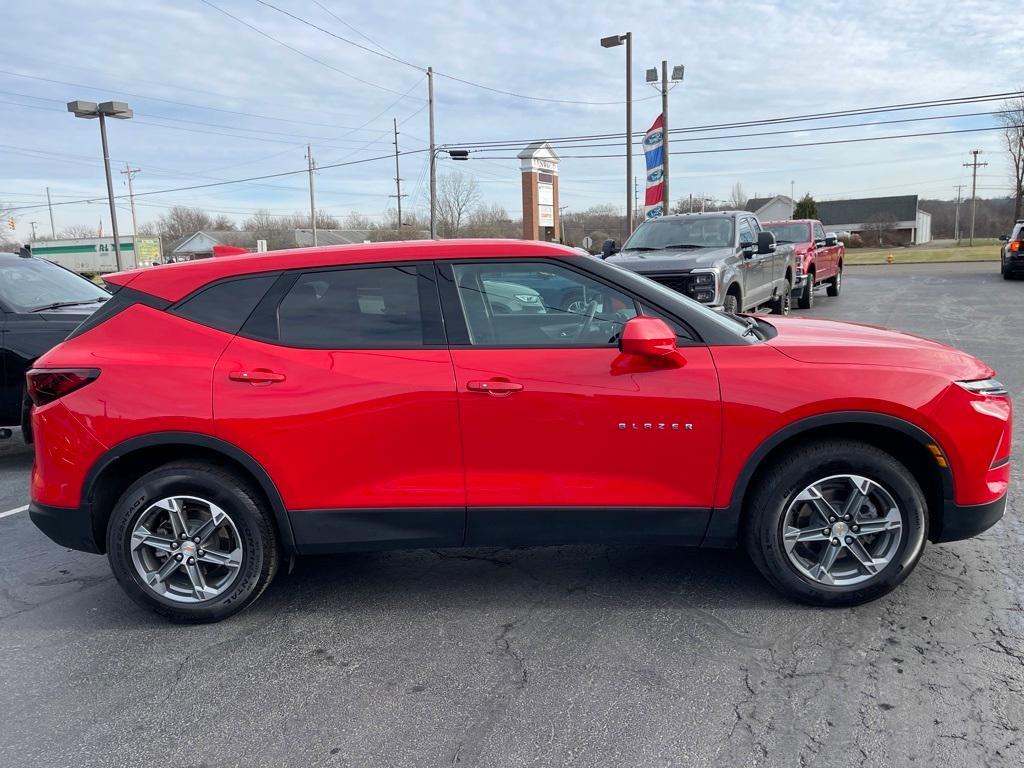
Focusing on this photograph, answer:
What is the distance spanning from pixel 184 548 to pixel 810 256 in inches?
629

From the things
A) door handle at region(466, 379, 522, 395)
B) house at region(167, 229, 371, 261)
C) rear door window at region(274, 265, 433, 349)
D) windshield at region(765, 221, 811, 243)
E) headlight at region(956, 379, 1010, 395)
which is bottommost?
headlight at region(956, 379, 1010, 395)

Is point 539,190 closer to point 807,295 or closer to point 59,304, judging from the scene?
point 807,295

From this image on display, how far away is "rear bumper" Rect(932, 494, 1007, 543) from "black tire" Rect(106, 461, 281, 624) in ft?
10.2

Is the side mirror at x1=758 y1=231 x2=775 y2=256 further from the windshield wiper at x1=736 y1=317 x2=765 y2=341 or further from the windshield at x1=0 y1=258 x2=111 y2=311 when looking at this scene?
the windshield at x1=0 y1=258 x2=111 y2=311

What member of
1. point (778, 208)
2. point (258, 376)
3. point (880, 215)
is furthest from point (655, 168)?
point (778, 208)

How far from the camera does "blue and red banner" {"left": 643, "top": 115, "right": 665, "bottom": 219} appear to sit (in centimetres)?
2436

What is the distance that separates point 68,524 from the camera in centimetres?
369

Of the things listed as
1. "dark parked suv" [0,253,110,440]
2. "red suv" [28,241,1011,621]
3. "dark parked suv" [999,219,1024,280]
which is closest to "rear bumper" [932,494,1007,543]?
"red suv" [28,241,1011,621]

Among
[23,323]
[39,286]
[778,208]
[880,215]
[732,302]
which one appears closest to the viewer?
[23,323]

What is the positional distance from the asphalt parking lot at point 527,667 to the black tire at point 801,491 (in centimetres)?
12

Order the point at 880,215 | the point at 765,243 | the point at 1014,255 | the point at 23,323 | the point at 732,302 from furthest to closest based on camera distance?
the point at 880,215
the point at 1014,255
the point at 765,243
the point at 732,302
the point at 23,323

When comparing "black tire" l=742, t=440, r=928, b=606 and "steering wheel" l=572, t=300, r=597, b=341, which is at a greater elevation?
"steering wheel" l=572, t=300, r=597, b=341

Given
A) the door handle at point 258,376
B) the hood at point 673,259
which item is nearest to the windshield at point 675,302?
the door handle at point 258,376

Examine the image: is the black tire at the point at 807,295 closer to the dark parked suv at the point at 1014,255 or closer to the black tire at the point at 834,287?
the black tire at the point at 834,287
